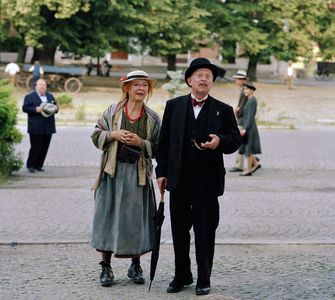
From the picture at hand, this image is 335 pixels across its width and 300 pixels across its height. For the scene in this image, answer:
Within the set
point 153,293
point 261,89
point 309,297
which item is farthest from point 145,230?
point 261,89

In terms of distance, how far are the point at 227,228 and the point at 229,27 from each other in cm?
3851

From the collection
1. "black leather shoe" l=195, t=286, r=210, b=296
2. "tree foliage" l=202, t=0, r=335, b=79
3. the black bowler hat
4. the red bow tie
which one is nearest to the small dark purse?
the red bow tie

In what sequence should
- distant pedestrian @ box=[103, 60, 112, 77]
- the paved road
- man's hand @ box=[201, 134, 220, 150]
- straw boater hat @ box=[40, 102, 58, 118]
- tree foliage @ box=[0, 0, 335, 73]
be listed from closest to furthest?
man's hand @ box=[201, 134, 220, 150] → the paved road → straw boater hat @ box=[40, 102, 58, 118] → tree foliage @ box=[0, 0, 335, 73] → distant pedestrian @ box=[103, 60, 112, 77]

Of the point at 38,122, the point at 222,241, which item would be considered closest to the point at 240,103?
the point at 38,122

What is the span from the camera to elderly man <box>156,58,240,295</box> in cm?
652

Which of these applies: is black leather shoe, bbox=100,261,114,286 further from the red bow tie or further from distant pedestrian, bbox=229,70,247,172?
distant pedestrian, bbox=229,70,247,172

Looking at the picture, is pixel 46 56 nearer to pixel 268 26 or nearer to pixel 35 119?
pixel 268 26

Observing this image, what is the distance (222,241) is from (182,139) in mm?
2620

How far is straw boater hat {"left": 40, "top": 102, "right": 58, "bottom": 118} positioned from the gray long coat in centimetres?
346

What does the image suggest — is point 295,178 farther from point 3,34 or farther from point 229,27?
point 229,27

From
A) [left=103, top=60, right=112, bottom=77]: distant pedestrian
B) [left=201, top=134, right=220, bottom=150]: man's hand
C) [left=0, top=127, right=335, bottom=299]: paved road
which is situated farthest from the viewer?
[left=103, top=60, right=112, bottom=77]: distant pedestrian

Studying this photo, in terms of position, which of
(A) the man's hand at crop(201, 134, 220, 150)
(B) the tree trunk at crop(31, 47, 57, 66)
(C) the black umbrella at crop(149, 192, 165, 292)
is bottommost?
(C) the black umbrella at crop(149, 192, 165, 292)

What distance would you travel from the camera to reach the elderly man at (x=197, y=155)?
652cm

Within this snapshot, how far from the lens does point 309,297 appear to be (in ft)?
22.1
